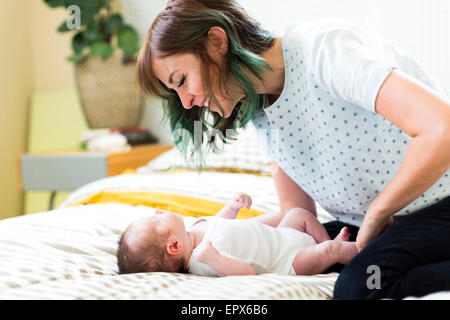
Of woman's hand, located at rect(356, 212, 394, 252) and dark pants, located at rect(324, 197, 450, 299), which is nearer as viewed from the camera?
dark pants, located at rect(324, 197, 450, 299)

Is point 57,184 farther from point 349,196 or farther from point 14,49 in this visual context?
point 349,196

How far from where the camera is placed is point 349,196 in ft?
3.39

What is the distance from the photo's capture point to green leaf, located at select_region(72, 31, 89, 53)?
2.73 meters

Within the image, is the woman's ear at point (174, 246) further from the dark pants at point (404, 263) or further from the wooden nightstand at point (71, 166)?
the wooden nightstand at point (71, 166)

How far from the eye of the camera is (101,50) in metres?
2.64

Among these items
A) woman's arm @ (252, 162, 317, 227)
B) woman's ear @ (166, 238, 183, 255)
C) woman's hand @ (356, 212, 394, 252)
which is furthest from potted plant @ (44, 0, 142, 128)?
woman's hand @ (356, 212, 394, 252)

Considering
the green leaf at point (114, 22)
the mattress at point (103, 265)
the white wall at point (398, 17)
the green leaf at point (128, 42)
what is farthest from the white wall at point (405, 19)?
the green leaf at point (114, 22)

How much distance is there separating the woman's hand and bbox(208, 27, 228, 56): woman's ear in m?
0.40

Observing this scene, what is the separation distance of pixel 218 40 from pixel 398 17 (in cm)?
128

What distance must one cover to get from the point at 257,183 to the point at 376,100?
35.2 inches

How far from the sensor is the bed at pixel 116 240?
788 millimetres

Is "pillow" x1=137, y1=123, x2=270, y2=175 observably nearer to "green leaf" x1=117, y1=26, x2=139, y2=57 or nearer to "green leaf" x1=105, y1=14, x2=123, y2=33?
"green leaf" x1=117, y1=26, x2=139, y2=57

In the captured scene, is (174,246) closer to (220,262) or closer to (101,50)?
(220,262)

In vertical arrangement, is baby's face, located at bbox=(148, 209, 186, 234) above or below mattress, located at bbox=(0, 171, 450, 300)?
above
